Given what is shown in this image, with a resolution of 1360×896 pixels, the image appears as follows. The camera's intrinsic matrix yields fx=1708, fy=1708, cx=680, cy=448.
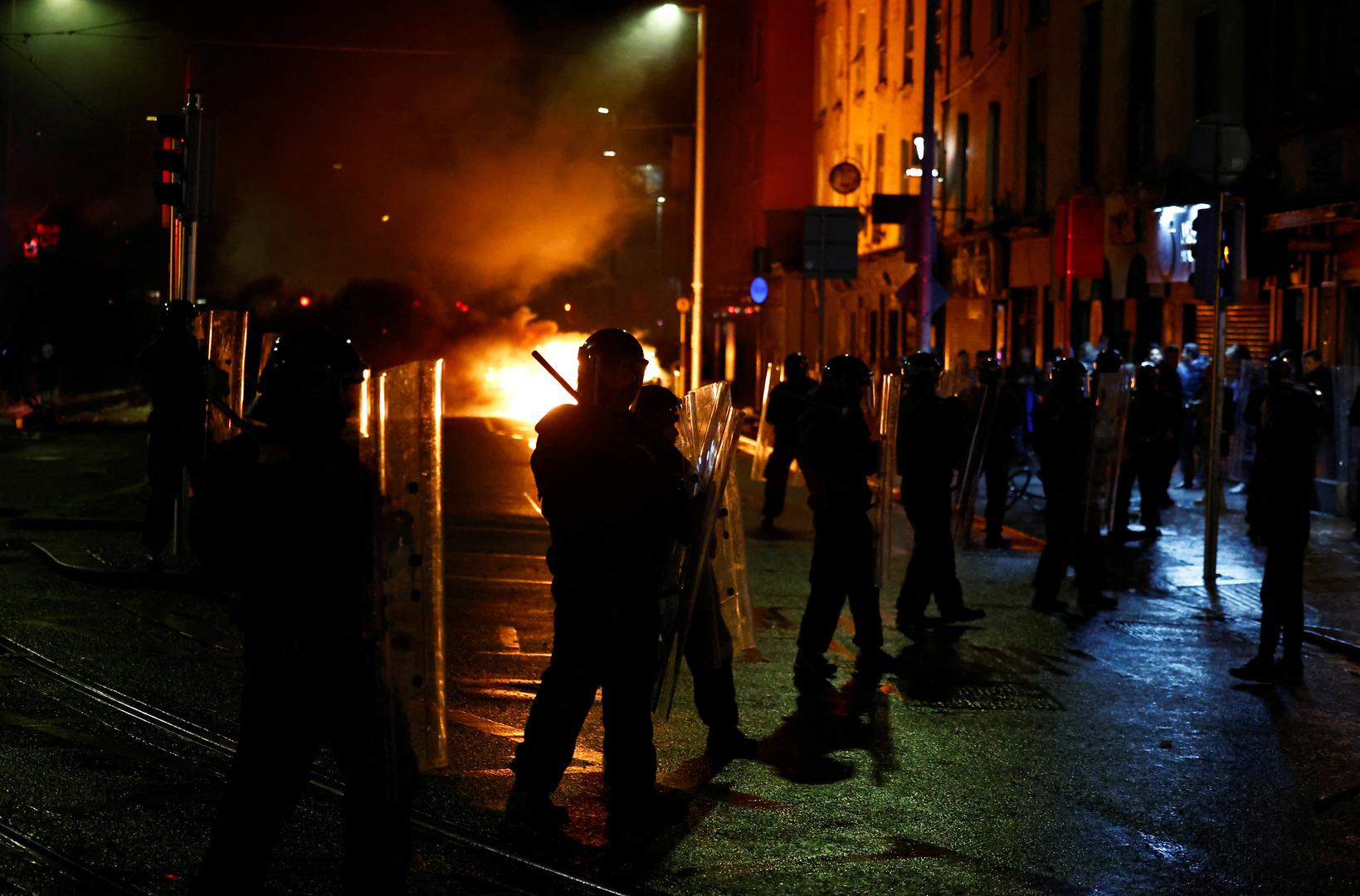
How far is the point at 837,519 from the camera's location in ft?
27.2

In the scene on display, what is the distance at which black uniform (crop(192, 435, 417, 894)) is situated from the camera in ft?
12.5

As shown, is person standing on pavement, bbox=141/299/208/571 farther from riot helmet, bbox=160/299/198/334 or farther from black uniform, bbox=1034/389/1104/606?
black uniform, bbox=1034/389/1104/606

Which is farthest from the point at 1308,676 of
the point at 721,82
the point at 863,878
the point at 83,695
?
the point at 721,82

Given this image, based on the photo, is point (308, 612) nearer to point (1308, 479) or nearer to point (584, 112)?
point (1308, 479)

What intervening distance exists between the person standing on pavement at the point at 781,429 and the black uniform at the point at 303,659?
33.7 ft

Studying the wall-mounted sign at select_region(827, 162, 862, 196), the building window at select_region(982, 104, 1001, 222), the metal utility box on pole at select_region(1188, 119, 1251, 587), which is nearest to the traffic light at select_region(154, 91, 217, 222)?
the metal utility box on pole at select_region(1188, 119, 1251, 587)

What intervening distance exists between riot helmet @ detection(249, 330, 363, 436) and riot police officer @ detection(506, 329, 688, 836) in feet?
4.49

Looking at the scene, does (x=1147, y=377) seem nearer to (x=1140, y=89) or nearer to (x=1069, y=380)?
(x=1069, y=380)

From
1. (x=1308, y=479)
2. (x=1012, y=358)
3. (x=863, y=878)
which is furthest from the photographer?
(x=1012, y=358)

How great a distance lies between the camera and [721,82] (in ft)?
181

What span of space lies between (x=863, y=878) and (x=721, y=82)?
5167cm

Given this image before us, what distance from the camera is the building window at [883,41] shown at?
121ft

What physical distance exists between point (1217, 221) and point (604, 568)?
8.42 meters

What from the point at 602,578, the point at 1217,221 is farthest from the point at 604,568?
the point at 1217,221
